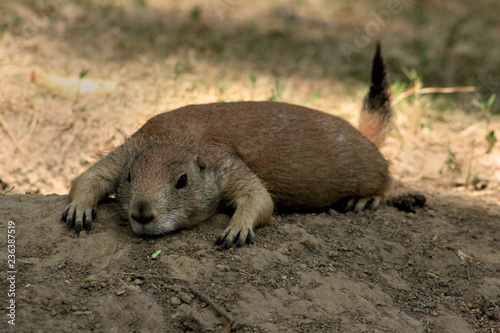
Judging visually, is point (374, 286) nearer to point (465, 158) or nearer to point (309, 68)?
point (465, 158)

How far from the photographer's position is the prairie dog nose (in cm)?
368

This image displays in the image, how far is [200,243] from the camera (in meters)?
3.88

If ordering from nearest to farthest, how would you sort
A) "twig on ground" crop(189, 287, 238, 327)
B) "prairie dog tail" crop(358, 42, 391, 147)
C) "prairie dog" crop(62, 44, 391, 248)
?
"twig on ground" crop(189, 287, 238, 327) < "prairie dog" crop(62, 44, 391, 248) < "prairie dog tail" crop(358, 42, 391, 147)

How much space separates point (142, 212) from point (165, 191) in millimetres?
290

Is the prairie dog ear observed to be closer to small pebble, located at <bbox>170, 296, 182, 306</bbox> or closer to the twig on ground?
the twig on ground

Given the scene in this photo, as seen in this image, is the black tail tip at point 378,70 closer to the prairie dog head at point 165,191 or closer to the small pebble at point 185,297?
the prairie dog head at point 165,191

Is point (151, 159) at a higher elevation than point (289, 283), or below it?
higher

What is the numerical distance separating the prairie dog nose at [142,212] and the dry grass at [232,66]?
97.6 inches

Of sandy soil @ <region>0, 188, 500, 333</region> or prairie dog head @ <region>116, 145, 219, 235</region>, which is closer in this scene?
sandy soil @ <region>0, 188, 500, 333</region>

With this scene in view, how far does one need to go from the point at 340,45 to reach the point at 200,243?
23.2 feet

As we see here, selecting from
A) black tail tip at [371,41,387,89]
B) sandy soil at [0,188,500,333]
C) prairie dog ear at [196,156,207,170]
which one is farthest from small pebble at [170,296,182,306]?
black tail tip at [371,41,387,89]

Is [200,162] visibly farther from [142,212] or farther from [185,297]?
[185,297]

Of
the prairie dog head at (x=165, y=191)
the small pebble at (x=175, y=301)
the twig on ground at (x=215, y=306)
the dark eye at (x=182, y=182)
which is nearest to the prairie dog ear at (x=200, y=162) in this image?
the prairie dog head at (x=165, y=191)

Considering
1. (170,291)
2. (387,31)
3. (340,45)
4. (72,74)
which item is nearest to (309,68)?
(340,45)
